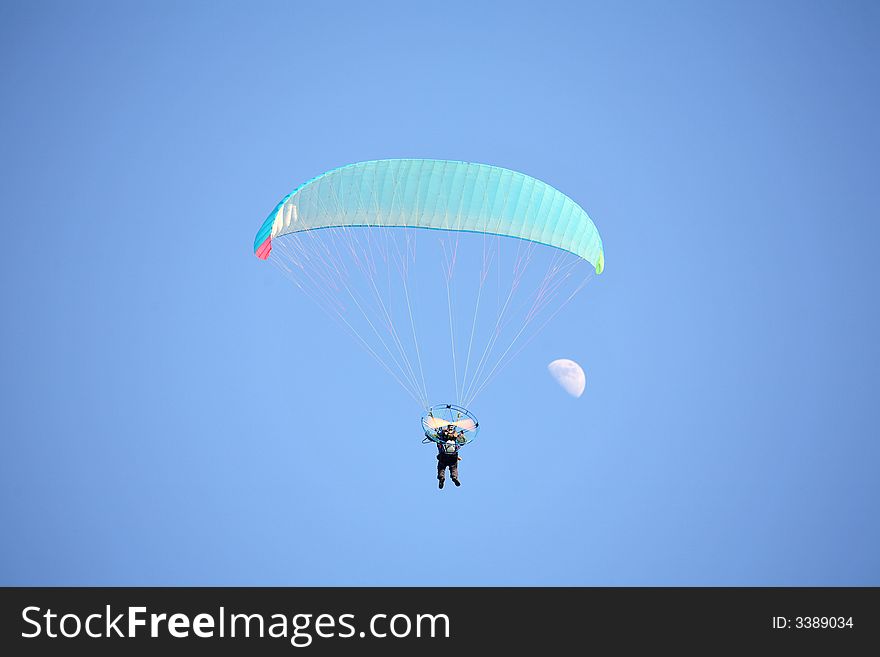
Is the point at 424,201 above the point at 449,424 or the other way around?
above

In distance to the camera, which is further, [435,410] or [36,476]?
[36,476]

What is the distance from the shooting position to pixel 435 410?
992 inches

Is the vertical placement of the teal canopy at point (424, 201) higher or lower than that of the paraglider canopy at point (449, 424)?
higher

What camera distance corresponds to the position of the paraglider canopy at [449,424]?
24984mm

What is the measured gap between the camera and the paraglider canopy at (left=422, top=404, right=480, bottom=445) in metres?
25.0

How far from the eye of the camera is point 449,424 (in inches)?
986

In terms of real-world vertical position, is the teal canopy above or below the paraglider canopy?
above

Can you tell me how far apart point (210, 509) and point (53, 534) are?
10.6m
